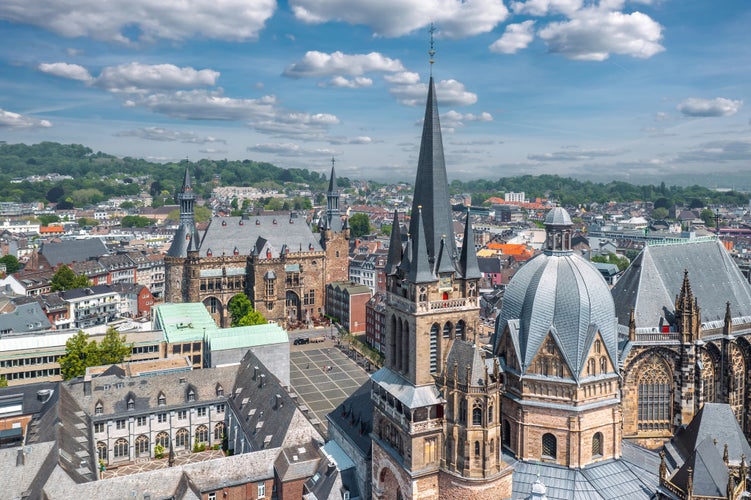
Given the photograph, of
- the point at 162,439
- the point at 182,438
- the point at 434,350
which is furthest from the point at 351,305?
the point at 434,350

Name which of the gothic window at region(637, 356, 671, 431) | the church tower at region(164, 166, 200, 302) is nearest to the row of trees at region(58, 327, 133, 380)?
the church tower at region(164, 166, 200, 302)

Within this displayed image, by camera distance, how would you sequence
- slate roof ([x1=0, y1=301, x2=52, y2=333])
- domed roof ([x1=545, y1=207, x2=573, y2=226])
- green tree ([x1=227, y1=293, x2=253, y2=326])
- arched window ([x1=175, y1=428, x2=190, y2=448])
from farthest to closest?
1. green tree ([x1=227, y1=293, x2=253, y2=326])
2. slate roof ([x1=0, y1=301, x2=52, y2=333])
3. arched window ([x1=175, y1=428, x2=190, y2=448])
4. domed roof ([x1=545, y1=207, x2=573, y2=226])

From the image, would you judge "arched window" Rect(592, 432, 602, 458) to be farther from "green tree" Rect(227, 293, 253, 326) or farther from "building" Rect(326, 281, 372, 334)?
"green tree" Rect(227, 293, 253, 326)

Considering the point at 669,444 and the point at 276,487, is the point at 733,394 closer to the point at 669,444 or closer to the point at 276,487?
the point at 669,444

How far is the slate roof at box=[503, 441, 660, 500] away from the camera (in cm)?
4572

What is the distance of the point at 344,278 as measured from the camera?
150 metres

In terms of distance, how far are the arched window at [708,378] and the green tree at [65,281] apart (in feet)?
447

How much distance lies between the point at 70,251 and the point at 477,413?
16601 centimetres

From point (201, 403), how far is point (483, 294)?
3271 inches

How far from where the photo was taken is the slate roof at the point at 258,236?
135875mm

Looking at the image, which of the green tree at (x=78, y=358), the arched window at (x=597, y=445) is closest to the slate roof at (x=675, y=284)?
the arched window at (x=597, y=445)

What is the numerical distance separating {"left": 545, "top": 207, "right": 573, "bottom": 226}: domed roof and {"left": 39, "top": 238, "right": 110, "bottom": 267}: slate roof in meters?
156

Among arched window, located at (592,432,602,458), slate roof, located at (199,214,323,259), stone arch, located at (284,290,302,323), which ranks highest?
slate roof, located at (199,214,323,259)

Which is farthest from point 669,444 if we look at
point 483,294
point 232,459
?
point 483,294
